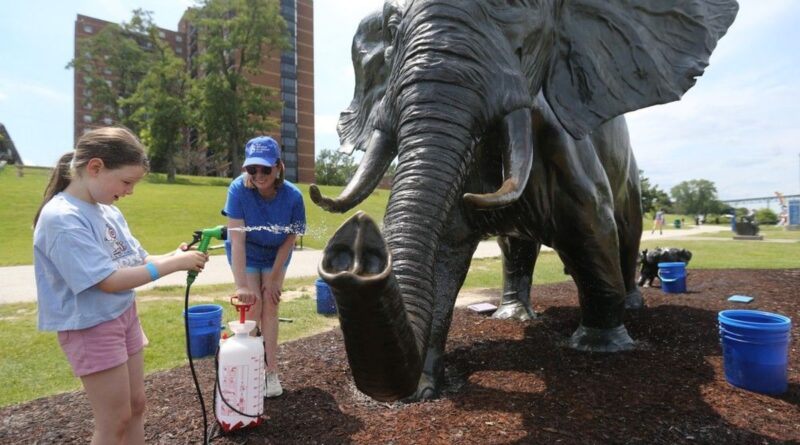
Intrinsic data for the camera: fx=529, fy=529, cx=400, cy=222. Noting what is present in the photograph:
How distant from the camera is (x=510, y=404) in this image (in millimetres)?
3229

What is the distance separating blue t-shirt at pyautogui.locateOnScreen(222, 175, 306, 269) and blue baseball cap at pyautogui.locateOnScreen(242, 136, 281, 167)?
266 millimetres

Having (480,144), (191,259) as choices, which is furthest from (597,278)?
(191,259)

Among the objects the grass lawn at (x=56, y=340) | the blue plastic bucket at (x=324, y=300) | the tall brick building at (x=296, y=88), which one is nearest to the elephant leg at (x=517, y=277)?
the grass lawn at (x=56, y=340)

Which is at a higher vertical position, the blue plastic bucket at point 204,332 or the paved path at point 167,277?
the blue plastic bucket at point 204,332

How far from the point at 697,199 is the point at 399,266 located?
117376mm

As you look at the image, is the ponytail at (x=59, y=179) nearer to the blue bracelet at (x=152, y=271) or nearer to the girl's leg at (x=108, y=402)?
the blue bracelet at (x=152, y=271)

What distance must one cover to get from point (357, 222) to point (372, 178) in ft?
3.99

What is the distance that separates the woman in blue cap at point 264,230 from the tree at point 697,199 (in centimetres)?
11300

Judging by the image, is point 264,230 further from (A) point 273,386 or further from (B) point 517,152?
(B) point 517,152

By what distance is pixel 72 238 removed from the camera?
6.94 feet

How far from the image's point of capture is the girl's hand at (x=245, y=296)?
11.3 feet

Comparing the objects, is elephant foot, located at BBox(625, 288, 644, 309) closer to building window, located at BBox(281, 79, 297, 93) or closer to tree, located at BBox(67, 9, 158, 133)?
tree, located at BBox(67, 9, 158, 133)

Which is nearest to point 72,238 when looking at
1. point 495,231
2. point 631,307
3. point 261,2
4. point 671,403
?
point 495,231

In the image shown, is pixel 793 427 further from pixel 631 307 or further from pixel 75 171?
pixel 75 171
